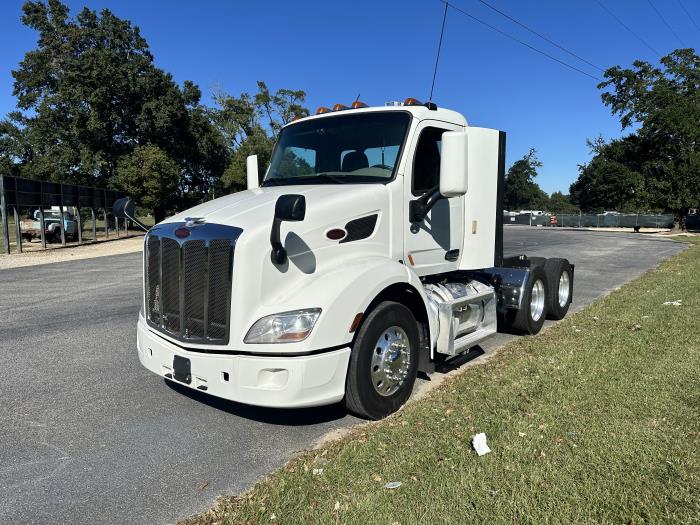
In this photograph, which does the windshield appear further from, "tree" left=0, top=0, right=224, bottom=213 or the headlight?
"tree" left=0, top=0, right=224, bottom=213

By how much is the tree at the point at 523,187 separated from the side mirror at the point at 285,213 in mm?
118367

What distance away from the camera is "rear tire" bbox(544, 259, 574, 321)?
7.56 meters

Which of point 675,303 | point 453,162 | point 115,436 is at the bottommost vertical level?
point 115,436

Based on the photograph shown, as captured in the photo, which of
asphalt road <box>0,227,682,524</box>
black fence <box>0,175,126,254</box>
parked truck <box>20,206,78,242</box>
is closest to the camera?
asphalt road <box>0,227,682,524</box>

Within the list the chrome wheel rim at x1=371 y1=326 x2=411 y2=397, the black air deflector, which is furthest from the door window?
the chrome wheel rim at x1=371 y1=326 x2=411 y2=397

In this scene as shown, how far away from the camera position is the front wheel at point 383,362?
3871 mm

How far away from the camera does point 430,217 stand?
5.04 meters

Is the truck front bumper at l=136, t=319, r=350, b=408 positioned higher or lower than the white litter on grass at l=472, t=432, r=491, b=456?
higher

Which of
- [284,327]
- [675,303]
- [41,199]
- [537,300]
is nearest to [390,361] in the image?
[284,327]

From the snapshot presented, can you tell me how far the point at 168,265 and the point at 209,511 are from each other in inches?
73.3

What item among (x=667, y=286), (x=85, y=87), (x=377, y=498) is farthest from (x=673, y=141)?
(x=377, y=498)

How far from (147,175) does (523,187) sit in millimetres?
97603

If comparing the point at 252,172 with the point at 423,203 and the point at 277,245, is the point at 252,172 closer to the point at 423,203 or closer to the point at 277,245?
the point at 423,203

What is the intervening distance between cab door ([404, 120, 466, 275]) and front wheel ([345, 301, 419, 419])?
78cm
